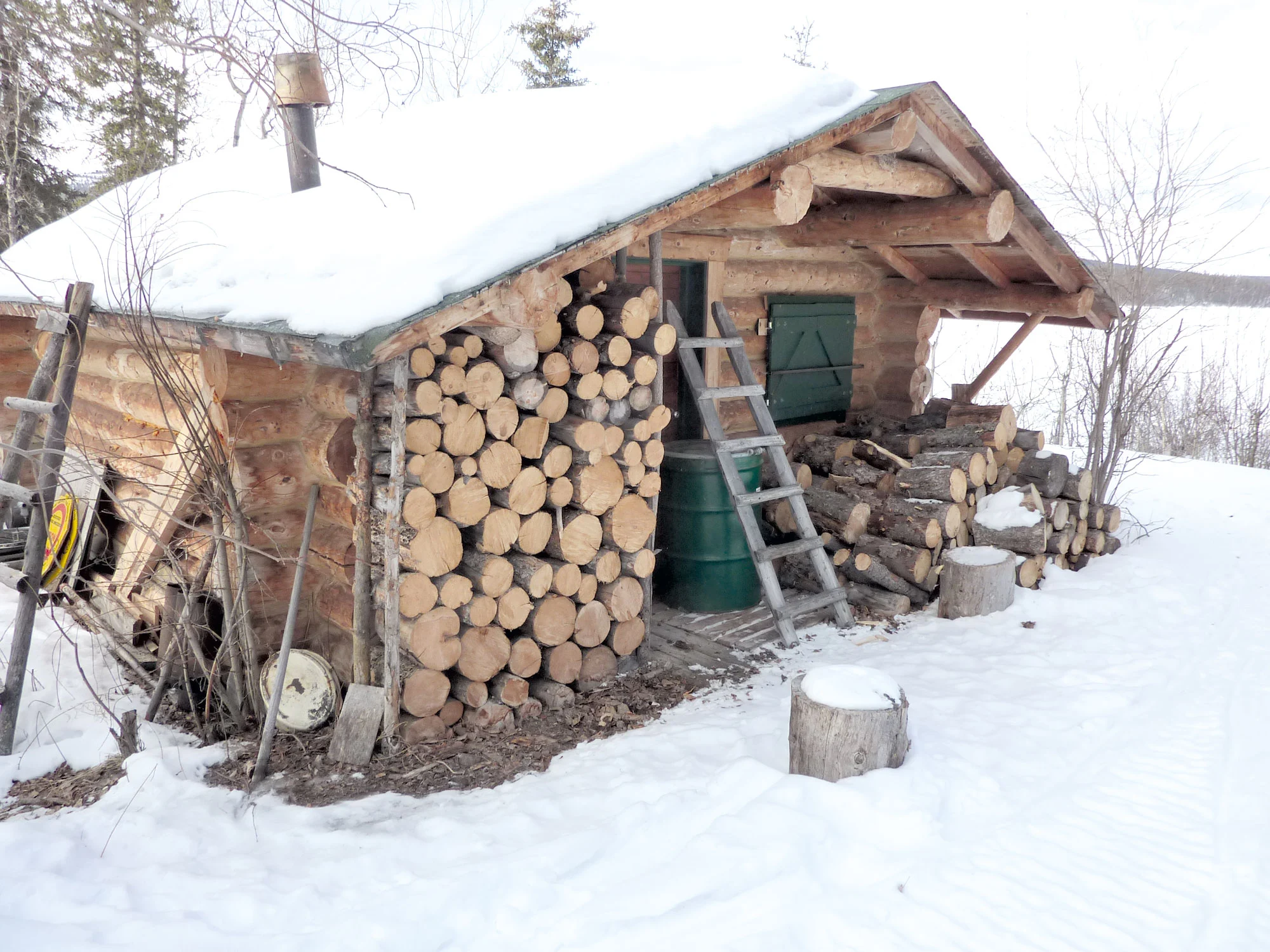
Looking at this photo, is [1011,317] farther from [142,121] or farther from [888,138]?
[142,121]

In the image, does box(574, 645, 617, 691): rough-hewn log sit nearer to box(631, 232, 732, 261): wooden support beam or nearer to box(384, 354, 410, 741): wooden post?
box(384, 354, 410, 741): wooden post

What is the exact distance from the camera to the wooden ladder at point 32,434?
13.5 ft

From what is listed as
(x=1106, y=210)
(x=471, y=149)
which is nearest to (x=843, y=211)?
(x=471, y=149)

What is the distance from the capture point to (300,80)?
5.89m

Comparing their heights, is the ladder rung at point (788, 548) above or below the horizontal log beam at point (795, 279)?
below

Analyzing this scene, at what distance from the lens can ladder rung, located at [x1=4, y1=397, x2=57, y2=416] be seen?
4.07 m

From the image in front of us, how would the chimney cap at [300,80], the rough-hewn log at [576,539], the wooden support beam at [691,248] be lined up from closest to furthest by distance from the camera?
the rough-hewn log at [576,539] < the chimney cap at [300,80] < the wooden support beam at [691,248]

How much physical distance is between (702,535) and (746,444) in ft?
2.40

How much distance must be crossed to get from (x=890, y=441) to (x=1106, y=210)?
5.05m

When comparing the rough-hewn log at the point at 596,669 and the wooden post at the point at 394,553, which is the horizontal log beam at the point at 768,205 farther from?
the rough-hewn log at the point at 596,669

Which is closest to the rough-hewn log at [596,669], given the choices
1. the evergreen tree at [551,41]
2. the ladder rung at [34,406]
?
the ladder rung at [34,406]

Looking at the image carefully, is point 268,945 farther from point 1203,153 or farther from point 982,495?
point 1203,153

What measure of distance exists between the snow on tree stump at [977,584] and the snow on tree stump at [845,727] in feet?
8.12

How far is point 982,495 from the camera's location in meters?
6.97
